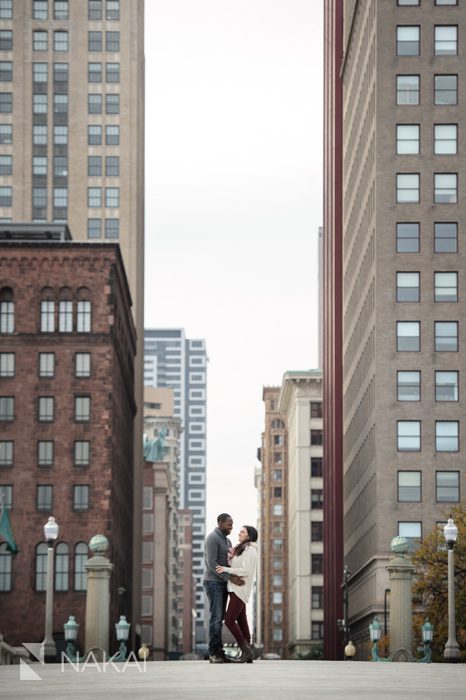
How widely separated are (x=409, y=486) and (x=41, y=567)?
21.6 meters

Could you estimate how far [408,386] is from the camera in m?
91.2

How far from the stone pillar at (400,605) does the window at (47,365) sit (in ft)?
165

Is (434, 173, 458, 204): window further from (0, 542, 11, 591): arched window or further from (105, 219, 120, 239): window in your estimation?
(105, 219, 120, 239): window

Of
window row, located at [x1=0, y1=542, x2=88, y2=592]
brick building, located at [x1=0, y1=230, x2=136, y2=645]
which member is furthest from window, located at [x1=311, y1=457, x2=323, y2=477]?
window row, located at [x1=0, y1=542, x2=88, y2=592]

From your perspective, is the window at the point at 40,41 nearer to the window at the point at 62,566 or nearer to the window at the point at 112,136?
the window at the point at 112,136

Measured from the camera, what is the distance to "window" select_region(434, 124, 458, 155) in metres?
93.5

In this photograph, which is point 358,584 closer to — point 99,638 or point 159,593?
point 99,638

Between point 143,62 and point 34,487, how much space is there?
220 ft

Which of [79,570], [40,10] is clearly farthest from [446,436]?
[40,10]

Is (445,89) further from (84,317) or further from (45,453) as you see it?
(45,453)

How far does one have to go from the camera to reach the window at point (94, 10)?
143625 millimetres

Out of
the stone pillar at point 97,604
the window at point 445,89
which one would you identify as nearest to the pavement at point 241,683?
the stone pillar at point 97,604

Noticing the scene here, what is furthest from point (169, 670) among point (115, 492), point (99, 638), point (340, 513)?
point (340, 513)

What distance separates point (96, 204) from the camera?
142 meters
